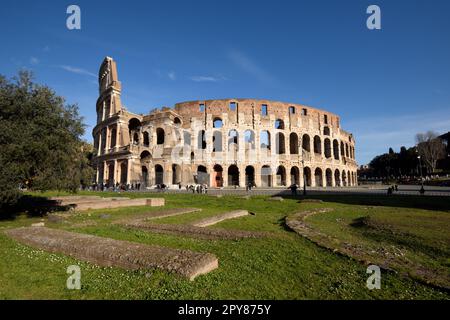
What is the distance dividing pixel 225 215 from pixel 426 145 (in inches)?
2811

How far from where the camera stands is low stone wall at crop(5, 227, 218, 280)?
4.56 metres

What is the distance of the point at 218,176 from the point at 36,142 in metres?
33.0

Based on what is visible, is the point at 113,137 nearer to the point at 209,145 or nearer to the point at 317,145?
the point at 209,145

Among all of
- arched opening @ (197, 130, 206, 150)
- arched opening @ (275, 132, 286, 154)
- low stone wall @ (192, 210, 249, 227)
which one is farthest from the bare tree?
low stone wall @ (192, 210, 249, 227)

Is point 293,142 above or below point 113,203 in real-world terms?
above

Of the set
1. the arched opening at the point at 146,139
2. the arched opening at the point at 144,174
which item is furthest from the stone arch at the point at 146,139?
the arched opening at the point at 144,174

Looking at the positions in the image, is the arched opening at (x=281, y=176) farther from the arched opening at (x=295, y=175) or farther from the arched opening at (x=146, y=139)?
the arched opening at (x=146, y=139)

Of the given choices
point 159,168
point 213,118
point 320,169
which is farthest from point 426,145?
point 159,168

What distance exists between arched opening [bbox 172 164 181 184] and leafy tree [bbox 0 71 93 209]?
89.2ft

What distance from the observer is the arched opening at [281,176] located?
143 ft

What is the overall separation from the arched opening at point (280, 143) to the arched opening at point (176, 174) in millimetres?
17112

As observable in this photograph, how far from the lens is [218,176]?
140 feet

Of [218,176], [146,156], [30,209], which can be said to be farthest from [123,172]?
[30,209]
